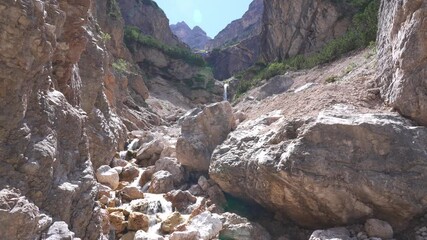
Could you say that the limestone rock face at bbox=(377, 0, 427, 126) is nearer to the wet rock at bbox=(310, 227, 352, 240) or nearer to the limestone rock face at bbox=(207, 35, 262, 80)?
the wet rock at bbox=(310, 227, 352, 240)

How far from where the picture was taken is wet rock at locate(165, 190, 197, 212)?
14.4 metres

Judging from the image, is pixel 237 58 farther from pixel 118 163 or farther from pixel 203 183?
pixel 203 183

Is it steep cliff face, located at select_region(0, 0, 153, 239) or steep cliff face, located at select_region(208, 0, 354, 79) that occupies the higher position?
steep cliff face, located at select_region(208, 0, 354, 79)

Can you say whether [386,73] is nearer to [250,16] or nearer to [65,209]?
[65,209]

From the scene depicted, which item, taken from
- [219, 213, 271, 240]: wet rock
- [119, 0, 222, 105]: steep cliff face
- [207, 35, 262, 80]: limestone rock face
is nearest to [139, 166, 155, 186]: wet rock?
[219, 213, 271, 240]: wet rock

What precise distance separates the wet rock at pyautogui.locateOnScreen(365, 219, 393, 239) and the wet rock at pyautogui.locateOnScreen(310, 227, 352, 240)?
0.57 meters

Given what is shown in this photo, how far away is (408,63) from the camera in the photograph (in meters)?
10.7

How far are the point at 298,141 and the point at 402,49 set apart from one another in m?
4.16

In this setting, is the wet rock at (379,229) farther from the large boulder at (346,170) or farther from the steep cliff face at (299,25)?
the steep cliff face at (299,25)

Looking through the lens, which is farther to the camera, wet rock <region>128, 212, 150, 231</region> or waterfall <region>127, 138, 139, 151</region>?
waterfall <region>127, 138, 139, 151</region>

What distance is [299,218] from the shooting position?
12.0 metres

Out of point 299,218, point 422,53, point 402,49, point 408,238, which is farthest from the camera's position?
point 299,218

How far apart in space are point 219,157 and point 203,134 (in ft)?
8.63

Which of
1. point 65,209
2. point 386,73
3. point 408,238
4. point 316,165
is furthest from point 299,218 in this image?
point 65,209
